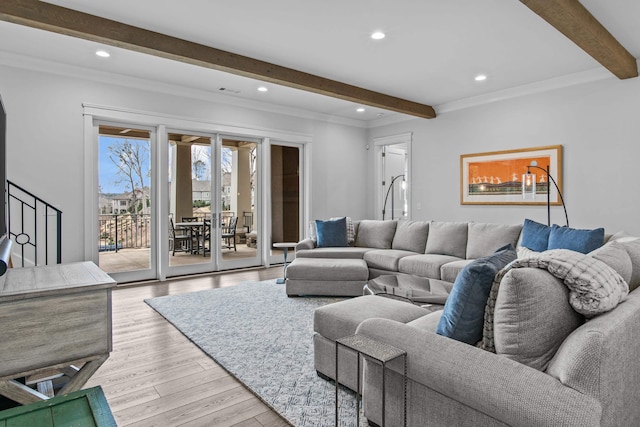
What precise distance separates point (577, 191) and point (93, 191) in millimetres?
6166

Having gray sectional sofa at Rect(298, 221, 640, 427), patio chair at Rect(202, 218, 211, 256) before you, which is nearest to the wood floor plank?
gray sectional sofa at Rect(298, 221, 640, 427)

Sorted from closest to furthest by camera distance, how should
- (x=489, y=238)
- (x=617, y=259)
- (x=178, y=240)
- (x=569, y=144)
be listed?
(x=617, y=259), (x=489, y=238), (x=569, y=144), (x=178, y=240)

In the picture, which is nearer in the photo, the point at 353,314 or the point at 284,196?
the point at 353,314

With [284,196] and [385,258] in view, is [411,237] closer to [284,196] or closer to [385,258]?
[385,258]

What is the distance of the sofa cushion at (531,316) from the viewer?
4.60 feet

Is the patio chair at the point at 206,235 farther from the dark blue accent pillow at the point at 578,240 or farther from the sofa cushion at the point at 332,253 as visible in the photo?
the dark blue accent pillow at the point at 578,240

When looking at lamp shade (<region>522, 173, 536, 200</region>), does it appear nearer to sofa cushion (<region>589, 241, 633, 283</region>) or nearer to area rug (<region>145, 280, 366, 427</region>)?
area rug (<region>145, 280, 366, 427</region>)

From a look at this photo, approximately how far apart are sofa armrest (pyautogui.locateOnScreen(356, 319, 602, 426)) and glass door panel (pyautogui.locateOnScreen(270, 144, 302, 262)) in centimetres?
523

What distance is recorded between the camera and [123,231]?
530cm

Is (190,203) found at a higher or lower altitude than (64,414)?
higher

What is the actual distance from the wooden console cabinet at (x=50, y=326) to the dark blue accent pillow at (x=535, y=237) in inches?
142

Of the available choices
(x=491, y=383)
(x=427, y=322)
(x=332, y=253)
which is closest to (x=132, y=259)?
(x=332, y=253)

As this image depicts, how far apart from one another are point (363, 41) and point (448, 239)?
251 cm

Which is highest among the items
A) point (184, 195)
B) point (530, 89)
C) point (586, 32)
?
point (530, 89)
